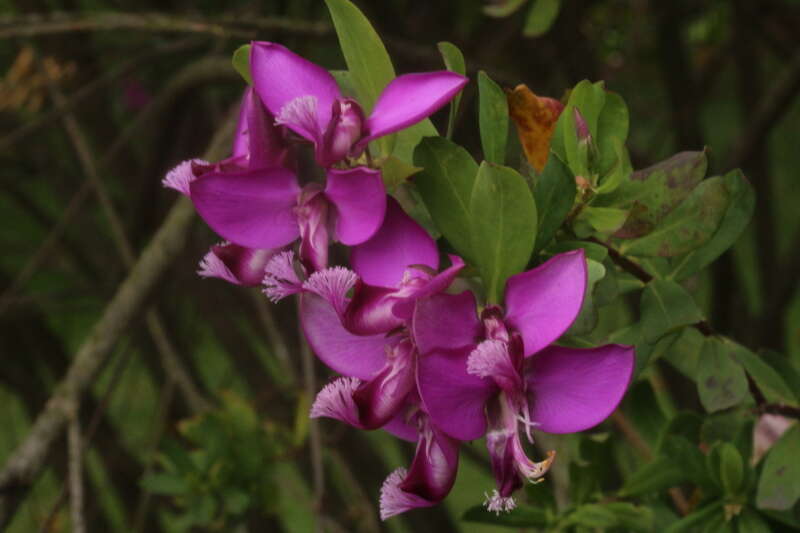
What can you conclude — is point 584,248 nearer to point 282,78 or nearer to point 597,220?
point 597,220

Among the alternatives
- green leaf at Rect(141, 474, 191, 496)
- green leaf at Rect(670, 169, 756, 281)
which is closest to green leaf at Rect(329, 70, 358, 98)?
green leaf at Rect(670, 169, 756, 281)

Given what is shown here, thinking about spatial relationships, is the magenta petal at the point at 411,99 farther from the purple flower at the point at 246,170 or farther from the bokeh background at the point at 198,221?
the bokeh background at the point at 198,221

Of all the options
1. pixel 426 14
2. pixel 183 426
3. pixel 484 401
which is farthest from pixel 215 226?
pixel 426 14

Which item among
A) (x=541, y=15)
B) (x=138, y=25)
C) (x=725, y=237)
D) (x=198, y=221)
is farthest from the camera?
(x=198, y=221)

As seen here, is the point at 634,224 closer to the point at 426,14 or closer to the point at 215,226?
the point at 215,226

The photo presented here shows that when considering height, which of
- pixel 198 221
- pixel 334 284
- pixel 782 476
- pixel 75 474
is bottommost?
pixel 198 221

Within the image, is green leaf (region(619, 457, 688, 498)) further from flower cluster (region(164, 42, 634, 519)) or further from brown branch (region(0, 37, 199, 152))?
brown branch (region(0, 37, 199, 152))

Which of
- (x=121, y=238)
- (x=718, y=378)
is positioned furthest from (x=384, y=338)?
(x=121, y=238)
